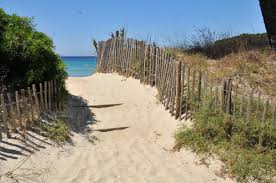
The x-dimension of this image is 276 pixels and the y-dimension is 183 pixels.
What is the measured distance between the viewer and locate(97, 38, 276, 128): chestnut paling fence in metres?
7.91

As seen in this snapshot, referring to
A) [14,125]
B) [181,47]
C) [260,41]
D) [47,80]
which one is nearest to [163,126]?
[47,80]

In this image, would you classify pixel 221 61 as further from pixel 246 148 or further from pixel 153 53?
pixel 246 148

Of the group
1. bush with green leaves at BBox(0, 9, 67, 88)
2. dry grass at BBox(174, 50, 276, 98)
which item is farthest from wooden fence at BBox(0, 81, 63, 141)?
dry grass at BBox(174, 50, 276, 98)

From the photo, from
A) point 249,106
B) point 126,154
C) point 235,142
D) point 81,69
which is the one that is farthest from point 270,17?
point 81,69

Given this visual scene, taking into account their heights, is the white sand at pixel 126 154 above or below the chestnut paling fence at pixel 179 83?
below

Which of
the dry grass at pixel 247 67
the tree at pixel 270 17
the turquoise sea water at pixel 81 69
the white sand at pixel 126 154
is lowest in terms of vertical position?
the white sand at pixel 126 154

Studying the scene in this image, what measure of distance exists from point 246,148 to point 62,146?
349 centimetres

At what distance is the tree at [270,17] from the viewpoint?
479 inches

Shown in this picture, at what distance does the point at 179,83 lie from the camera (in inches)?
368

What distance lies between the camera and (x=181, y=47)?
566 inches

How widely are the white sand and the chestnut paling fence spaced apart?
0.53 metres

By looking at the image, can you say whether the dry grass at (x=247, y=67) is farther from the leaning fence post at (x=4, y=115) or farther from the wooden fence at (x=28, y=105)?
the leaning fence post at (x=4, y=115)

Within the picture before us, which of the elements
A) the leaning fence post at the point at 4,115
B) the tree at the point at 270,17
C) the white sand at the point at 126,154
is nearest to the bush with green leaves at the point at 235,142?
the white sand at the point at 126,154

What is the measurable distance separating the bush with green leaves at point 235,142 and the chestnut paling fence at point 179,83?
172mm
